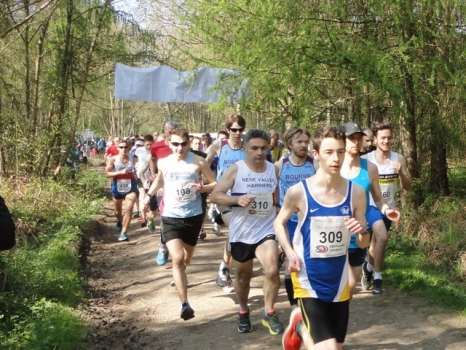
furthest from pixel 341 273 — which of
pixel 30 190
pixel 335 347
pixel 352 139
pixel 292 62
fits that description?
pixel 30 190

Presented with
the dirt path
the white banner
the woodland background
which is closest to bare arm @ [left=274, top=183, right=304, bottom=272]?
the dirt path

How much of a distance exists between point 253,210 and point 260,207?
0.07 meters

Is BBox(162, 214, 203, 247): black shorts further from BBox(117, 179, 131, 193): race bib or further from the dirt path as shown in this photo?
BBox(117, 179, 131, 193): race bib

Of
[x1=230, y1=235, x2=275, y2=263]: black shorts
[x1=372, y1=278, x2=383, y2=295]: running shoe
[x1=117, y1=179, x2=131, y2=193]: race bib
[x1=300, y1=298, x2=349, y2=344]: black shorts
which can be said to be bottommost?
[x1=372, y1=278, x2=383, y2=295]: running shoe

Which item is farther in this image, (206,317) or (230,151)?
(230,151)

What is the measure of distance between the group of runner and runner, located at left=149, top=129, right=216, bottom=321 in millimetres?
11

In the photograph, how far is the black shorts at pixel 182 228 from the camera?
5977 mm

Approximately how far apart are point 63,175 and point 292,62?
337 inches

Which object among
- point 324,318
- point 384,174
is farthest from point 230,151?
point 324,318

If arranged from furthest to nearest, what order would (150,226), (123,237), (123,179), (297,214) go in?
(150,226)
(123,179)
(123,237)
(297,214)

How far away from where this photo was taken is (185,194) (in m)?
6.15

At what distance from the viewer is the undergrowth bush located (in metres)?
5.27

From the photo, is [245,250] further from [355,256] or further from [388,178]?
[388,178]

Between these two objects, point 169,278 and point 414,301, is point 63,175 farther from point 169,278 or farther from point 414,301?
point 414,301
